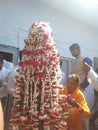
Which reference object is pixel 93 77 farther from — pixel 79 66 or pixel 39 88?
pixel 39 88

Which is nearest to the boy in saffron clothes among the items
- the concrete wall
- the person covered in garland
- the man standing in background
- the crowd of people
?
the man standing in background

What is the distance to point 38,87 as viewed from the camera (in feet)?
9.86

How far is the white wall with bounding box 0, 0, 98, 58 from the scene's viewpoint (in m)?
5.28

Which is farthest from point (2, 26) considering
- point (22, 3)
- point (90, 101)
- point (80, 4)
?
point (90, 101)

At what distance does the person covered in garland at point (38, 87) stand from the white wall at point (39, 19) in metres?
2.22

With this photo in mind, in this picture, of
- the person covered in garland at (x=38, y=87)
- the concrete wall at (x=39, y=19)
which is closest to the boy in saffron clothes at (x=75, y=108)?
the person covered in garland at (x=38, y=87)

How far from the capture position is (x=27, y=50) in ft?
10.2

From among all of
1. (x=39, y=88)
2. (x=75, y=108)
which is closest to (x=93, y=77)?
(x=75, y=108)

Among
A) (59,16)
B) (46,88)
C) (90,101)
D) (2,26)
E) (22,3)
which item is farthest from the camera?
(90,101)

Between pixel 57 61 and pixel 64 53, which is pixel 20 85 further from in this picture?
pixel 64 53

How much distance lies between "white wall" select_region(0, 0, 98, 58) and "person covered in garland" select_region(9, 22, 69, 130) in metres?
2.22

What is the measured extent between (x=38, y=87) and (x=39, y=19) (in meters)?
2.97

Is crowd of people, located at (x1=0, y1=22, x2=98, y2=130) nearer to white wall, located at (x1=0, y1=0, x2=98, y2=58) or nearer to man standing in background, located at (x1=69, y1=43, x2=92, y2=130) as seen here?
man standing in background, located at (x1=69, y1=43, x2=92, y2=130)

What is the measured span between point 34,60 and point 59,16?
3.41 metres
